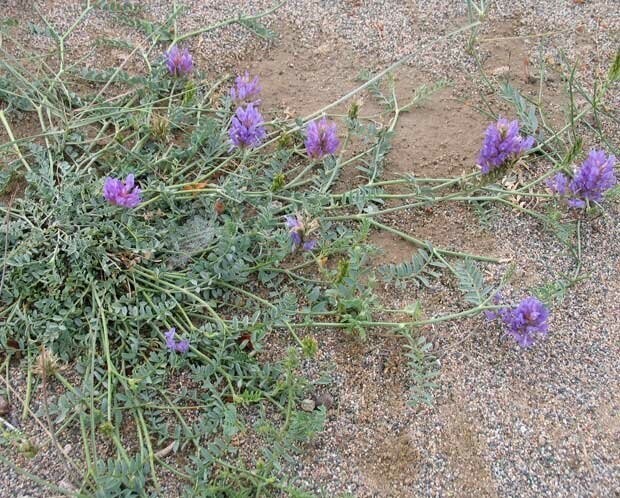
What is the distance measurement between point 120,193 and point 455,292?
1.05m

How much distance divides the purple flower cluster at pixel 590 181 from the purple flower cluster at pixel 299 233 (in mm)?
857

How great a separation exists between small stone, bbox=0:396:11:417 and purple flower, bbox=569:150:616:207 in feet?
5.86

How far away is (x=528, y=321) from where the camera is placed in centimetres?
205

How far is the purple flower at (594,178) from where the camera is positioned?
223 centimetres

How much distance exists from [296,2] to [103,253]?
167cm

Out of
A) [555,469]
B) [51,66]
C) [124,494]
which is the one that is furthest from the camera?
[51,66]

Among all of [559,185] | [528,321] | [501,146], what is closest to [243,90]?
[501,146]

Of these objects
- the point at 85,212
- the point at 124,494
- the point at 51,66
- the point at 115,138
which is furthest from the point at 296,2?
the point at 124,494

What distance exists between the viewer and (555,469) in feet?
6.23

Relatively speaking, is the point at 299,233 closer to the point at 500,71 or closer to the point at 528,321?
the point at 528,321

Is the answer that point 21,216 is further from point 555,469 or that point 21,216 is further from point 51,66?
point 555,469

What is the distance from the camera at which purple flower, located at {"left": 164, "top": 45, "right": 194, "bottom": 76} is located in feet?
8.41

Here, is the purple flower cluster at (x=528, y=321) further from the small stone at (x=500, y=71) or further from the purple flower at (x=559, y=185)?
the small stone at (x=500, y=71)

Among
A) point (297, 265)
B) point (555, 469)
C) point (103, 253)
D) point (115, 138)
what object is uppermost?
point (115, 138)
